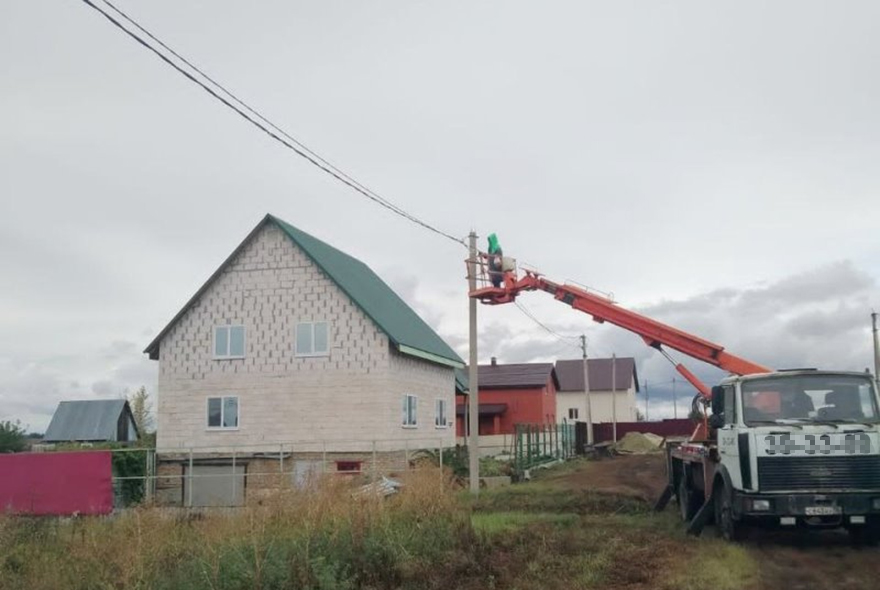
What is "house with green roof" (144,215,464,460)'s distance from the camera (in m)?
31.4

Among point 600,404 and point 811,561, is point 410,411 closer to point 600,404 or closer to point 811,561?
point 811,561

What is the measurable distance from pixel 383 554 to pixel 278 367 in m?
20.6

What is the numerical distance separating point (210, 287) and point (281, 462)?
7439mm

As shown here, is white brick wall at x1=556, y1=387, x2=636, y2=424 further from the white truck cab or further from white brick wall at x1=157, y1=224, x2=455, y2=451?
the white truck cab

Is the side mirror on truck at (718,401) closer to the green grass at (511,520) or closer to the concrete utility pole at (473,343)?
the green grass at (511,520)

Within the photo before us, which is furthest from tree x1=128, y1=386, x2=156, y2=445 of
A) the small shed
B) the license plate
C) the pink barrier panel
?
the license plate

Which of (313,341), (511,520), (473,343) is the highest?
(313,341)

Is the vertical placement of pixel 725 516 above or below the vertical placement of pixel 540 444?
below

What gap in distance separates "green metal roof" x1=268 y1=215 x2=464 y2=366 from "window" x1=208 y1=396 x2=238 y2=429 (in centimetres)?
550

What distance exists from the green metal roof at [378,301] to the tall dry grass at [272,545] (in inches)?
686

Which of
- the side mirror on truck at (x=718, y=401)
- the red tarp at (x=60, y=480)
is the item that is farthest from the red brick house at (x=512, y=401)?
the side mirror on truck at (x=718, y=401)

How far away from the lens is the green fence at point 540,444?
110 feet

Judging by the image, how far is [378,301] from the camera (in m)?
35.0

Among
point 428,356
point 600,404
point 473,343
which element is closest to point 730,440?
point 473,343
